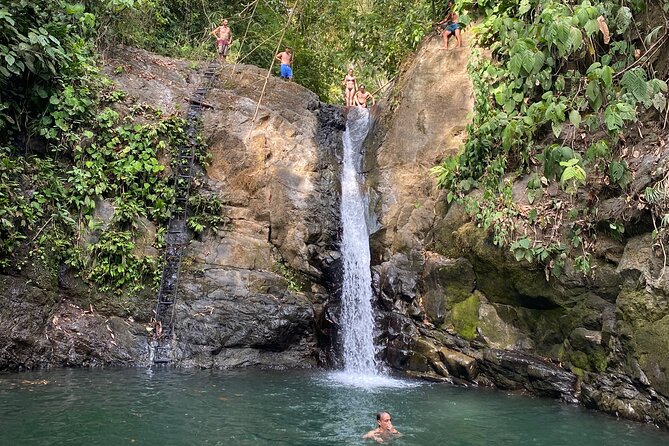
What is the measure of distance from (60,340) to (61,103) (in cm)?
435

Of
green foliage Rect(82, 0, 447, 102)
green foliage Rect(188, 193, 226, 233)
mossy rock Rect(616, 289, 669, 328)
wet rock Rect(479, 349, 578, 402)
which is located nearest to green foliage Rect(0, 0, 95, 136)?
green foliage Rect(82, 0, 447, 102)

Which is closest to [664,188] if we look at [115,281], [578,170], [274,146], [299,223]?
[578,170]

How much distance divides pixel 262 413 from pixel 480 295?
14.1ft

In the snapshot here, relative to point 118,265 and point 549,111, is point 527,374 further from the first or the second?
point 118,265

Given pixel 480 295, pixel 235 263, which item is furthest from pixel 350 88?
pixel 480 295

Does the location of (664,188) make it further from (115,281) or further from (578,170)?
(115,281)

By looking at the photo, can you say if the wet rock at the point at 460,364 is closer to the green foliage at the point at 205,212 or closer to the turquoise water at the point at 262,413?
the turquoise water at the point at 262,413

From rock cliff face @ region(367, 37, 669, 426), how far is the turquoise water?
487mm

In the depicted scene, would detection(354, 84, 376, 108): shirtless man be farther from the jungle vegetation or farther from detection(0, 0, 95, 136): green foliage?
detection(0, 0, 95, 136): green foliage

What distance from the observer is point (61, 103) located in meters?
10.2

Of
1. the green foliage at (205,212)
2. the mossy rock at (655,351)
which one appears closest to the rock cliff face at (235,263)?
the green foliage at (205,212)

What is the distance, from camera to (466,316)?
9367mm

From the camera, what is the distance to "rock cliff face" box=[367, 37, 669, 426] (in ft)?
22.9

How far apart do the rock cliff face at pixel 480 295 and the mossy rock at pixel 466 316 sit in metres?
0.02
